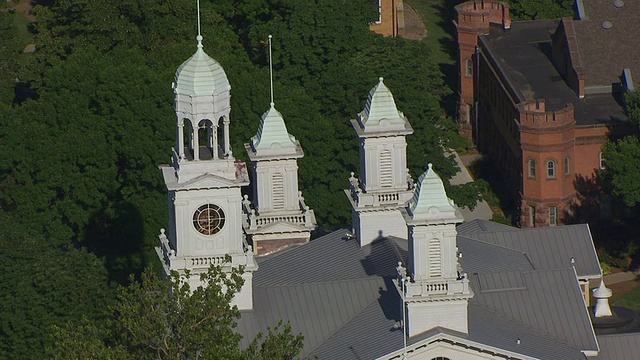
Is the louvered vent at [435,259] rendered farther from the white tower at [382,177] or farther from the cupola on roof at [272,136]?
the cupola on roof at [272,136]

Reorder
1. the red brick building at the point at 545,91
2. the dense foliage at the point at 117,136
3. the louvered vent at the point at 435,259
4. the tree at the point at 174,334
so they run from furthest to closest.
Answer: the red brick building at the point at 545,91 → the dense foliage at the point at 117,136 → the louvered vent at the point at 435,259 → the tree at the point at 174,334

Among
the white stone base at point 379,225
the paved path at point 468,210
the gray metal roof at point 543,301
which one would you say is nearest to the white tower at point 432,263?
the gray metal roof at point 543,301

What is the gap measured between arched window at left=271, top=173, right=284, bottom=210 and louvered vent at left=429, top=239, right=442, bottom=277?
17.3 m

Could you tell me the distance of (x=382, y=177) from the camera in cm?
11988

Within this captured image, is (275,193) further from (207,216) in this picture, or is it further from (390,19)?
(390,19)

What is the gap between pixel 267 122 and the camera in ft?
407

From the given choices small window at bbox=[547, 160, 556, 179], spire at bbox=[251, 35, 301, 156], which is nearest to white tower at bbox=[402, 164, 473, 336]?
spire at bbox=[251, 35, 301, 156]

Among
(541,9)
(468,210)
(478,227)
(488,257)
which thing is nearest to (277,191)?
(478,227)

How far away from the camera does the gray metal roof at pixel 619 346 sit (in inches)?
4464

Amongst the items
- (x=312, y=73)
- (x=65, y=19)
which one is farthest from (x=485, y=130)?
(x=65, y=19)

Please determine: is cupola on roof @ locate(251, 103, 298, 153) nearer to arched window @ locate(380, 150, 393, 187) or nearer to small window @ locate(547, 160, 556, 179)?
arched window @ locate(380, 150, 393, 187)

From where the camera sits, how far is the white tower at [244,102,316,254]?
12388cm

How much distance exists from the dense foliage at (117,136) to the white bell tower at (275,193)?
838 cm

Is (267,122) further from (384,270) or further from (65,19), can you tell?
(65,19)
